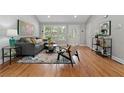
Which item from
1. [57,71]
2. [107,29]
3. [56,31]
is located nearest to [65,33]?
[56,31]

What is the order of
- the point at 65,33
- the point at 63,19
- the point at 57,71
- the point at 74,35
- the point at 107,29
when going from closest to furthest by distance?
the point at 57,71
the point at 107,29
the point at 63,19
the point at 65,33
the point at 74,35

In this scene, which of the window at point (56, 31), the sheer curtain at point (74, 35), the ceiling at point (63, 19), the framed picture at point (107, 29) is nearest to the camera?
the framed picture at point (107, 29)

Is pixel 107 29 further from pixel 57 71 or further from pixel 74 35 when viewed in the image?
pixel 74 35

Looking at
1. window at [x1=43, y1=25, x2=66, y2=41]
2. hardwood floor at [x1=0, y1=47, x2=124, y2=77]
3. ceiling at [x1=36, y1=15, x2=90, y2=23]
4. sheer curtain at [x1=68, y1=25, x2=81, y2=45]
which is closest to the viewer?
hardwood floor at [x1=0, y1=47, x2=124, y2=77]

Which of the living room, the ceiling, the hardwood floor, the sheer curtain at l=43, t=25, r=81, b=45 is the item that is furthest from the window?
the hardwood floor

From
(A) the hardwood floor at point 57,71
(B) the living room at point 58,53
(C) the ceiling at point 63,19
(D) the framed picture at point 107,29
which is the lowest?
(A) the hardwood floor at point 57,71

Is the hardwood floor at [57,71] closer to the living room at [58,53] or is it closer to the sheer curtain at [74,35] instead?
the living room at [58,53]

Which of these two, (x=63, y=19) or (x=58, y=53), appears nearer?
(x=58, y=53)

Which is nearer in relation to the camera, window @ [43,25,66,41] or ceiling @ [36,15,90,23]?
ceiling @ [36,15,90,23]

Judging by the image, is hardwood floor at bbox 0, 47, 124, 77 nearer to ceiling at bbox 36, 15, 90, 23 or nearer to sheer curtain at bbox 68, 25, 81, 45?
ceiling at bbox 36, 15, 90, 23

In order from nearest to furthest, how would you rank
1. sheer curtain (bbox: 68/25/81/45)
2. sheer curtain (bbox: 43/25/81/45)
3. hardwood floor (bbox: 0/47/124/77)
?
1. hardwood floor (bbox: 0/47/124/77)
2. sheer curtain (bbox: 43/25/81/45)
3. sheer curtain (bbox: 68/25/81/45)

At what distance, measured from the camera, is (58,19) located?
1105cm

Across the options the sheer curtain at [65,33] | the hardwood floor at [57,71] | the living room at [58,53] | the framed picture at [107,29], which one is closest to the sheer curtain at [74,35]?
the sheer curtain at [65,33]
